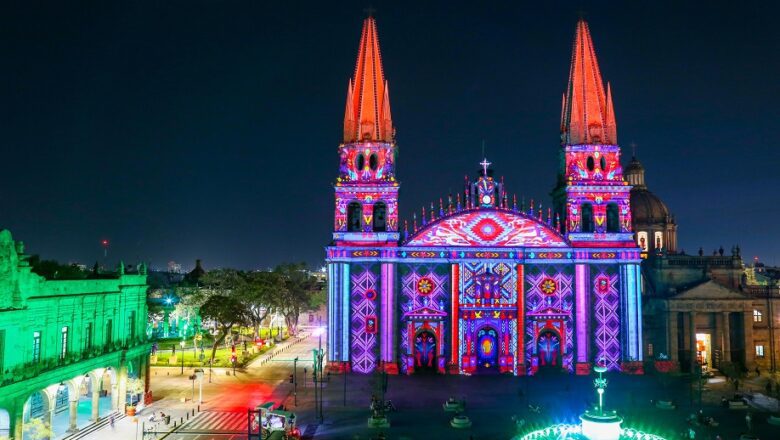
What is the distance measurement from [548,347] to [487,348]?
6.28 meters

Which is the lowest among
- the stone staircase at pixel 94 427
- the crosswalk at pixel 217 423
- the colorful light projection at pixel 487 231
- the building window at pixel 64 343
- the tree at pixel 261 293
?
the stone staircase at pixel 94 427

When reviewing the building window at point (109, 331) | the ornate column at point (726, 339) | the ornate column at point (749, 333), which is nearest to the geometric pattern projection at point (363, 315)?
the building window at point (109, 331)

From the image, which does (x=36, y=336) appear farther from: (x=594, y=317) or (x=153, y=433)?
(x=594, y=317)

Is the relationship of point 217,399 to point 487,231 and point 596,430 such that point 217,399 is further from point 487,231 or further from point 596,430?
point 596,430

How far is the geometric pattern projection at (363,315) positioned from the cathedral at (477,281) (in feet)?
0.33

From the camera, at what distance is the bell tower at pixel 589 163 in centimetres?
6669

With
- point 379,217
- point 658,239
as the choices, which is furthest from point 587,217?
point 658,239

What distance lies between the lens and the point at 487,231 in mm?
65500

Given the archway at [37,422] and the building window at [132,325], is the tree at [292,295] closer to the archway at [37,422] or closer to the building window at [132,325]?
the building window at [132,325]

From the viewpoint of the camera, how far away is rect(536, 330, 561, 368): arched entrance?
6519 cm

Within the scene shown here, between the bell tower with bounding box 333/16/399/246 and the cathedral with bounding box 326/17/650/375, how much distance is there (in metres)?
0.12

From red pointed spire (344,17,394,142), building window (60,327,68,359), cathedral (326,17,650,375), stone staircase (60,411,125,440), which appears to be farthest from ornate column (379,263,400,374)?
building window (60,327,68,359)

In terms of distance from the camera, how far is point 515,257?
6506 centimetres

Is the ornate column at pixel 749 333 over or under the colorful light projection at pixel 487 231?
under
